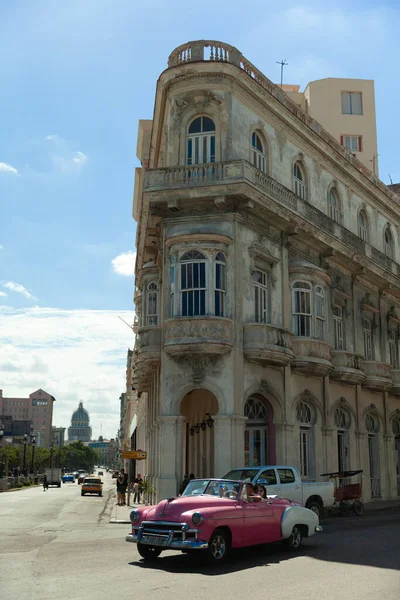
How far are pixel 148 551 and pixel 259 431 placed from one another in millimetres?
13248

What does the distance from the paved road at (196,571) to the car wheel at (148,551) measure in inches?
6.0

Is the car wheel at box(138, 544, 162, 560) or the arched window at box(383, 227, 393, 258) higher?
the arched window at box(383, 227, 393, 258)

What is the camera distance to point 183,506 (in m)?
12.3

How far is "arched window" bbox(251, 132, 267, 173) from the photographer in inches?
1068

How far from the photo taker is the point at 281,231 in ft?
88.5

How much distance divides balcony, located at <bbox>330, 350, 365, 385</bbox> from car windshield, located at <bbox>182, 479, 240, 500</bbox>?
15.9m

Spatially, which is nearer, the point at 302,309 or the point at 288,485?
the point at 288,485

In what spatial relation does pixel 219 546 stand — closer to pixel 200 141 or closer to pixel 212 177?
pixel 212 177

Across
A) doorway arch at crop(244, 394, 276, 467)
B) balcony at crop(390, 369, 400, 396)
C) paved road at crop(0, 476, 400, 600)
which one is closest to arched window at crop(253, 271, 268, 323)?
doorway arch at crop(244, 394, 276, 467)

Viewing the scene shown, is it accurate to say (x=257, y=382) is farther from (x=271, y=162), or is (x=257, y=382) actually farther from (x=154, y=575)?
(x=154, y=575)

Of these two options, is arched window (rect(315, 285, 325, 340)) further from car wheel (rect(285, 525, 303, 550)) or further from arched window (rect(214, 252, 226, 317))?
car wheel (rect(285, 525, 303, 550))

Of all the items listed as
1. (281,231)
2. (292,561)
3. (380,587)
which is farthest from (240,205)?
(380,587)

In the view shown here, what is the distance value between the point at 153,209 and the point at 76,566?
1537 centimetres

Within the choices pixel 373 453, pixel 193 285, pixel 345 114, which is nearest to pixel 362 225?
pixel 373 453
